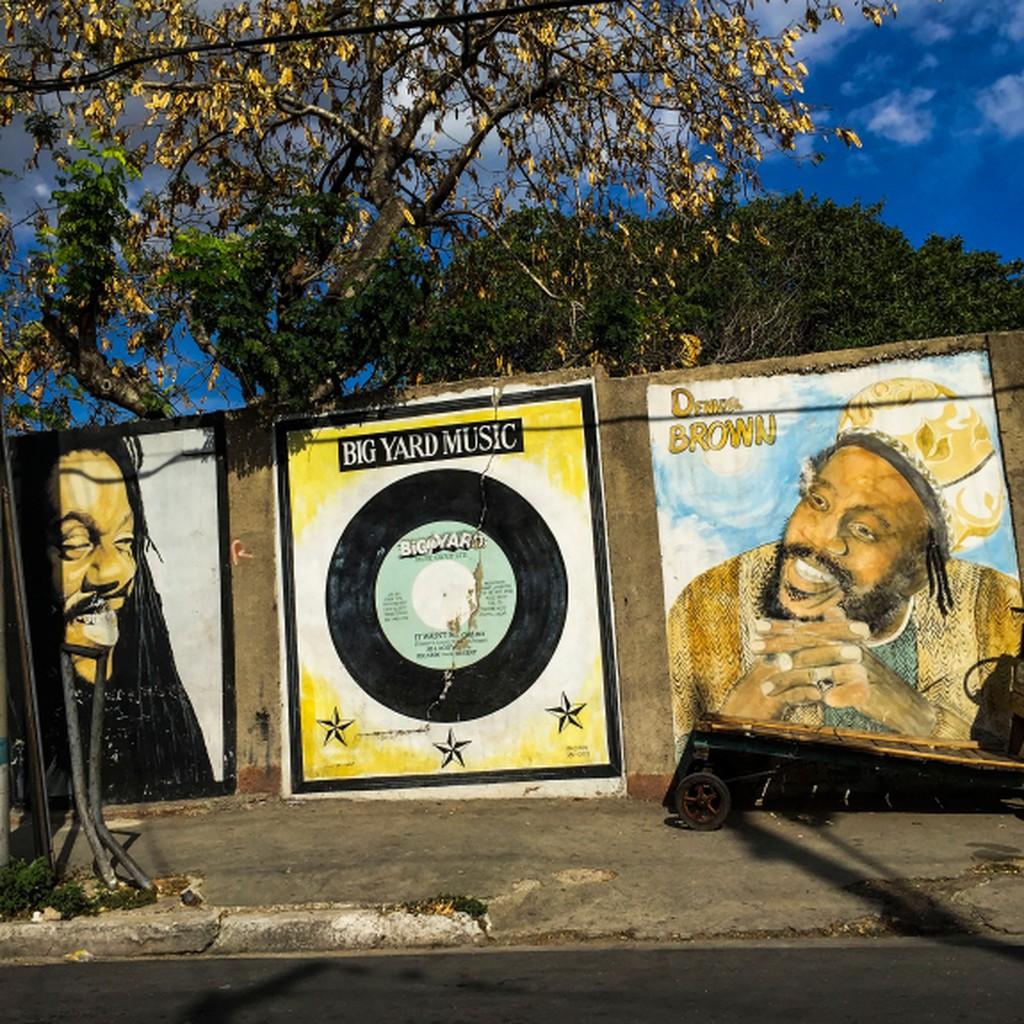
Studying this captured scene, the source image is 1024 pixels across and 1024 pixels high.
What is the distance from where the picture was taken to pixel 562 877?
6.35 meters

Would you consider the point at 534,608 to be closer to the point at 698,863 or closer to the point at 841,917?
the point at 698,863

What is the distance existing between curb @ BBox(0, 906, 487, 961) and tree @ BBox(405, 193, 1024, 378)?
17.3 feet

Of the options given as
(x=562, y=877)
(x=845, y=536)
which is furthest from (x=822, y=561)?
(x=562, y=877)

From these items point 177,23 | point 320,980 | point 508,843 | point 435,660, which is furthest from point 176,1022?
point 177,23

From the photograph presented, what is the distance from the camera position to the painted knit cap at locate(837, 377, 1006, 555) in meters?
7.78

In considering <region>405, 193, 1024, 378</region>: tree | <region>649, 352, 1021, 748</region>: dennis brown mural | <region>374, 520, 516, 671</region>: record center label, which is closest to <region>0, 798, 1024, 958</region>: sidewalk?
<region>649, 352, 1021, 748</region>: dennis brown mural

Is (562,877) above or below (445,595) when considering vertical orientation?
below

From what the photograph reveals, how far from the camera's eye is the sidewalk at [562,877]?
5648 mm

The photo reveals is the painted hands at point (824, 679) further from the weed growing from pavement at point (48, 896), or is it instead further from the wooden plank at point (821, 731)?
the weed growing from pavement at point (48, 896)

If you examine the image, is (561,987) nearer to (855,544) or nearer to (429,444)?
(855,544)

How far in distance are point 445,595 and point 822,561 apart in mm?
3065

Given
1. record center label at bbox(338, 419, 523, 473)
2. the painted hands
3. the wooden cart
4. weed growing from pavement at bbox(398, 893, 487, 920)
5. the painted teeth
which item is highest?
record center label at bbox(338, 419, 523, 473)

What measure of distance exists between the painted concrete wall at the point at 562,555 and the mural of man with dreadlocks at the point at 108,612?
0.58 ft

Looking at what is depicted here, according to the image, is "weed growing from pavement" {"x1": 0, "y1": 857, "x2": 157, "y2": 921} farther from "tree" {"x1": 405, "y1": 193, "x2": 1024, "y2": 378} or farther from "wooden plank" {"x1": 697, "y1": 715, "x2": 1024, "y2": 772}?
"tree" {"x1": 405, "y1": 193, "x2": 1024, "y2": 378}
